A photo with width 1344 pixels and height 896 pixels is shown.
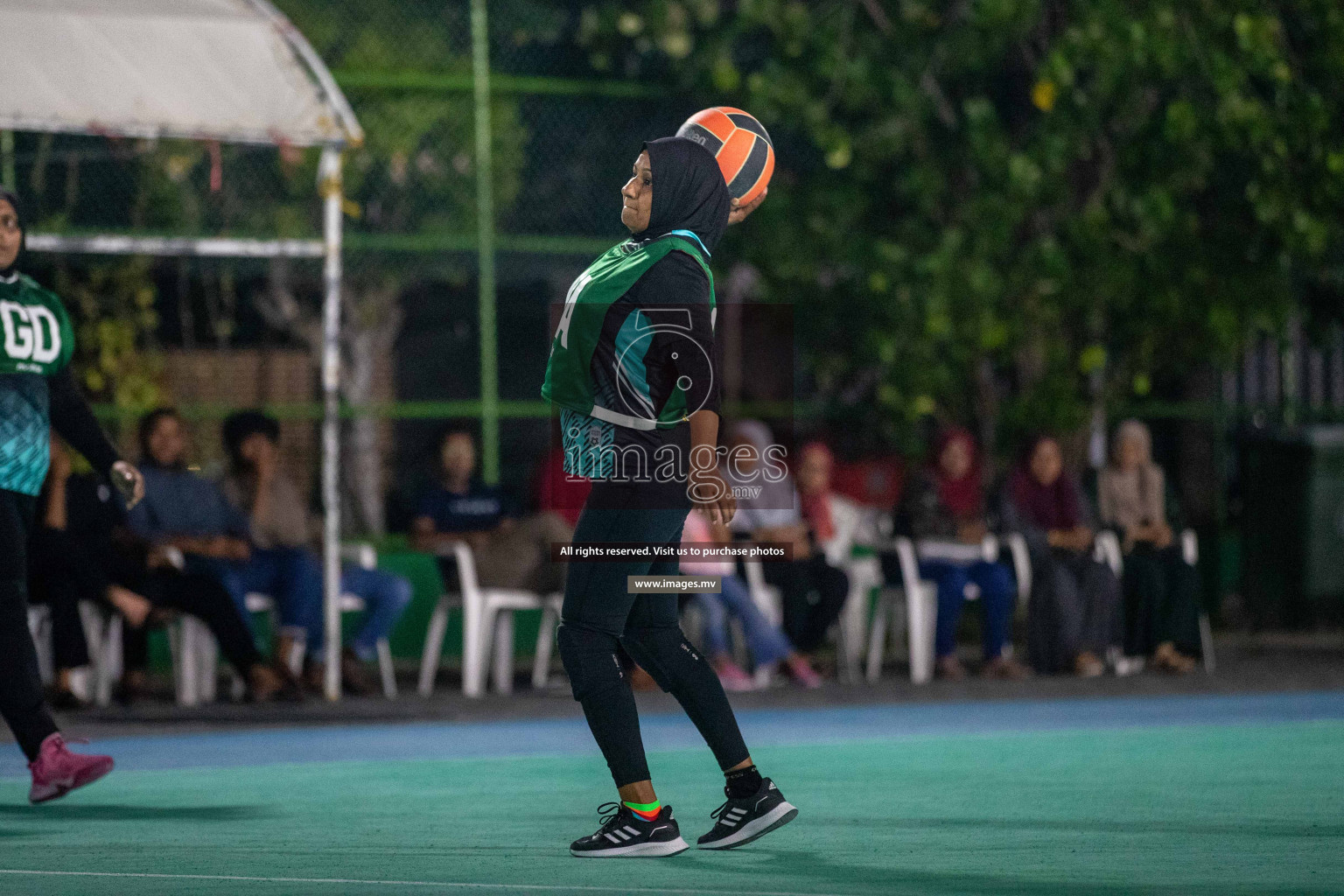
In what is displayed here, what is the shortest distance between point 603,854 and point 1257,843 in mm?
1812

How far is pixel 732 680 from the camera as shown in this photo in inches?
421

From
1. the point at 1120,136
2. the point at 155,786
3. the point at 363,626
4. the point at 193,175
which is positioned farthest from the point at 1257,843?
the point at 193,175

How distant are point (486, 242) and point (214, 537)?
324cm

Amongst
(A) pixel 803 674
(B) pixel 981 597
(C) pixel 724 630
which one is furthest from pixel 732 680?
(B) pixel 981 597

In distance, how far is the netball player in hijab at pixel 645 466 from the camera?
5.24 meters

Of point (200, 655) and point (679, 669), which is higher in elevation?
point (679, 669)

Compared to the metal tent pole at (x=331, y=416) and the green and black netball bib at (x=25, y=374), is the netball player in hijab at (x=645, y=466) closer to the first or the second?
the green and black netball bib at (x=25, y=374)

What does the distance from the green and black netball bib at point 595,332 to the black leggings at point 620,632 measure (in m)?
0.20

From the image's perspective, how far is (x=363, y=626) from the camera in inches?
422

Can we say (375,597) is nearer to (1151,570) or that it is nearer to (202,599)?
(202,599)

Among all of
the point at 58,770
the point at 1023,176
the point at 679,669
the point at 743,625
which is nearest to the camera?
the point at 679,669

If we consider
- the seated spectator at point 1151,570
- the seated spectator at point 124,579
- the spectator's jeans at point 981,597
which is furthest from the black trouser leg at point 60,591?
the seated spectator at point 1151,570

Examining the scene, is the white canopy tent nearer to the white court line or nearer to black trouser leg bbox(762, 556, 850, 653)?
black trouser leg bbox(762, 556, 850, 653)

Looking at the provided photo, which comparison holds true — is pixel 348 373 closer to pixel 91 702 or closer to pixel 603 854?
pixel 91 702
